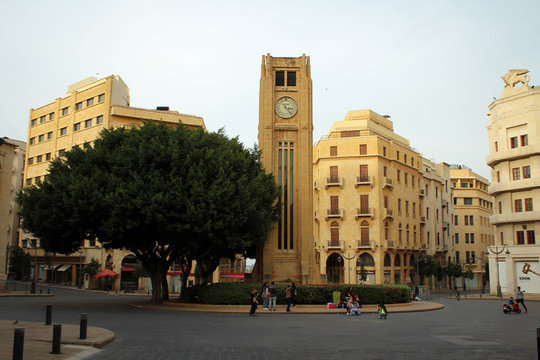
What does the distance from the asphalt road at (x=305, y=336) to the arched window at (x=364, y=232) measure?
123 feet

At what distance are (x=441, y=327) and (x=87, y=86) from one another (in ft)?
191

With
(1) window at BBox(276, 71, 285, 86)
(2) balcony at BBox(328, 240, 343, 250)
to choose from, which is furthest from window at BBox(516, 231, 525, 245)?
(1) window at BBox(276, 71, 285, 86)

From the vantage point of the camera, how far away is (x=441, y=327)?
66.7 feet

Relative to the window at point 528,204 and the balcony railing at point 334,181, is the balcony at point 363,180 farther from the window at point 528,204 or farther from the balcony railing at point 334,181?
the window at point 528,204

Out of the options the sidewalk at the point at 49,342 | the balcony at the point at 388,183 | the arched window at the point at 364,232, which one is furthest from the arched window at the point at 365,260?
the sidewalk at the point at 49,342

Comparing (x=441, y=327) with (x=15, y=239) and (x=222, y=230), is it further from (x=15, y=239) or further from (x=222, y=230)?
(x=15, y=239)

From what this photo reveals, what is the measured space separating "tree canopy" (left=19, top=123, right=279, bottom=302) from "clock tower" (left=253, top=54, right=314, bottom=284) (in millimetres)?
6395

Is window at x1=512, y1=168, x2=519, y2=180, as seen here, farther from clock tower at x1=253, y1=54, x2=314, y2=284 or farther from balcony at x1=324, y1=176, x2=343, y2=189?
clock tower at x1=253, y1=54, x2=314, y2=284

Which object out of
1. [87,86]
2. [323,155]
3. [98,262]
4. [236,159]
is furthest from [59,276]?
[236,159]

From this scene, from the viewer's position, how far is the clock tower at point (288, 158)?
3772cm

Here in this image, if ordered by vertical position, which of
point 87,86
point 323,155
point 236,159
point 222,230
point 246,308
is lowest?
point 246,308

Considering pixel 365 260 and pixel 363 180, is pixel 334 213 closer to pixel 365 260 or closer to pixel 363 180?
pixel 363 180

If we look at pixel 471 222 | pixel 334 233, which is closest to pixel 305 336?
pixel 334 233

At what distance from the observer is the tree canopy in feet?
89.2
